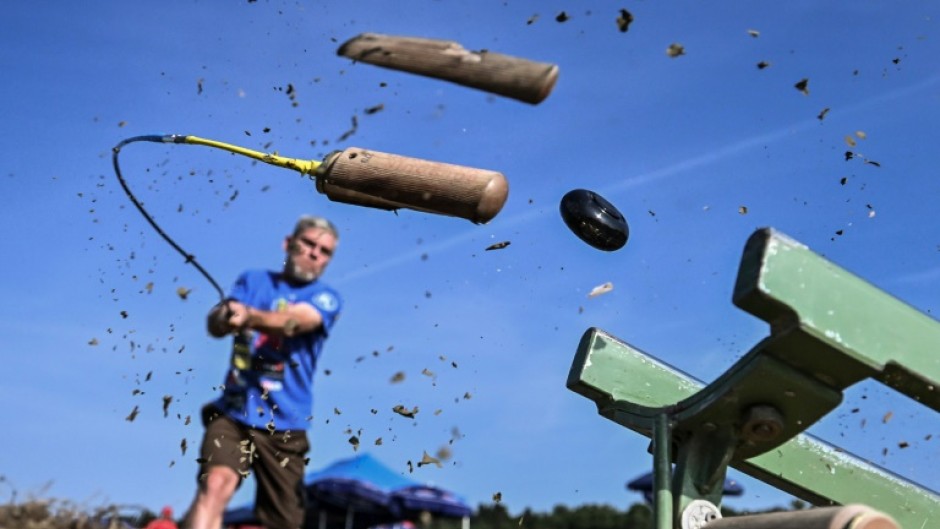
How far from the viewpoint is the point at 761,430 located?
3.08 meters

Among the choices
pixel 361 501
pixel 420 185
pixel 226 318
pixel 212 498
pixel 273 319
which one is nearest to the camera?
pixel 420 185

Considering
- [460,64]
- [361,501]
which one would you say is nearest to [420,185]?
[460,64]

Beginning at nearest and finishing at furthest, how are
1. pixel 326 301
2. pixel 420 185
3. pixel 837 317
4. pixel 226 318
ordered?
pixel 837 317, pixel 420 185, pixel 226 318, pixel 326 301

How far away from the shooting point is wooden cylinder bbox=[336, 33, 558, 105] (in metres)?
2.76

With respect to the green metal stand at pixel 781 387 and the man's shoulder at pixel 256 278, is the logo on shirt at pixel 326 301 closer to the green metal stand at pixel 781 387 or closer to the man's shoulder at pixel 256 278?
the man's shoulder at pixel 256 278

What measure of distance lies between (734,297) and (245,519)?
12311 mm

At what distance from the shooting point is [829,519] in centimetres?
252

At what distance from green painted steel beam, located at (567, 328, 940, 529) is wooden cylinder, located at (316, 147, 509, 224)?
0.66 m

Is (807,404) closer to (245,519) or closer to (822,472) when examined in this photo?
(822,472)

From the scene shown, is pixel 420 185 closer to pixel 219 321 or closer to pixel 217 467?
pixel 219 321

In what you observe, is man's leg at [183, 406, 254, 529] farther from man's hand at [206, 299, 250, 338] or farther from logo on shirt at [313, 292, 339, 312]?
logo on shirt at [313, 292, 339, 312]

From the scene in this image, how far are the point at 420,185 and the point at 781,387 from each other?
3.82 feet

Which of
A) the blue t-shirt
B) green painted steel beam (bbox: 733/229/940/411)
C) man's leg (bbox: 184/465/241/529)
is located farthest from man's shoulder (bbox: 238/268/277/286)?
green painted steel beam (bbox: 733/229/940/411)

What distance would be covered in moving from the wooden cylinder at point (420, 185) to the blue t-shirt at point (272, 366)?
1692mm
